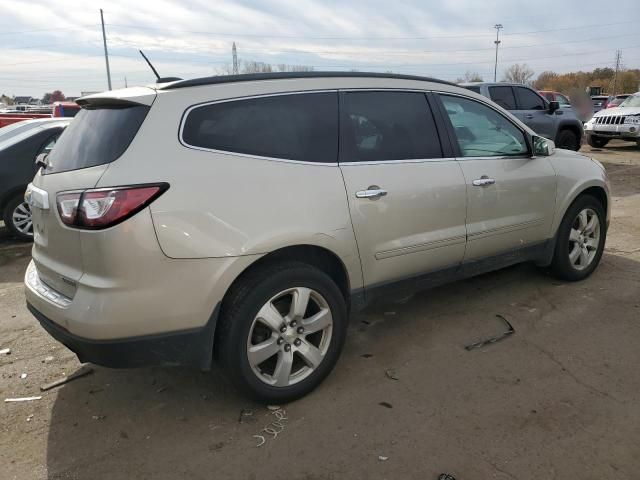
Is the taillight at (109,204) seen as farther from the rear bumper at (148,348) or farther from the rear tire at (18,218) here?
the rear tire at (18,218)

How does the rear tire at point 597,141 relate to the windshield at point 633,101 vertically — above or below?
below

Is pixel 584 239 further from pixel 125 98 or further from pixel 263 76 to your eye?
pixel 125 98

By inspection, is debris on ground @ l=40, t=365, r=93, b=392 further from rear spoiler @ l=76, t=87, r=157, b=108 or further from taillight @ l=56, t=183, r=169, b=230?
rear spoiler @ l=76, t=87, r=157, b=108

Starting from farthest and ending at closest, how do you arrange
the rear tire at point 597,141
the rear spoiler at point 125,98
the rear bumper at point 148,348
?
the rear tire at point 597,141, the rear spoiler at point 125,98, the rear bumper at point 148,348

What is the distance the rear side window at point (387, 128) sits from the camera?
3.15 metres

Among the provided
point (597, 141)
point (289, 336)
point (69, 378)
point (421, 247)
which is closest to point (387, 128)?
point (421, 247)

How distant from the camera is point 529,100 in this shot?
12047 mm

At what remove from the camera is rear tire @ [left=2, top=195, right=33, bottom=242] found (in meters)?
6.71

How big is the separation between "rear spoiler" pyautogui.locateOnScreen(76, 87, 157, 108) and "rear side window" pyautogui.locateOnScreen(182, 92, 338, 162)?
22cm

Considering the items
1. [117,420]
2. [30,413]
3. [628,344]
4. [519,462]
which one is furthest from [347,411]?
[628,344]

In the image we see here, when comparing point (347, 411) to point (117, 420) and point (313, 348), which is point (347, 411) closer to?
point (313, 348)

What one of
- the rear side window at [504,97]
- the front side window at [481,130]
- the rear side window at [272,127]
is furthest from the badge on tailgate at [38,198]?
the rear side window at [504,97]

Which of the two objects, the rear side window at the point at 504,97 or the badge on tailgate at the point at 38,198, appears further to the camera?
the rear side window at the point at 504,97

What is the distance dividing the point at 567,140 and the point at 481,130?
10.7 metres
